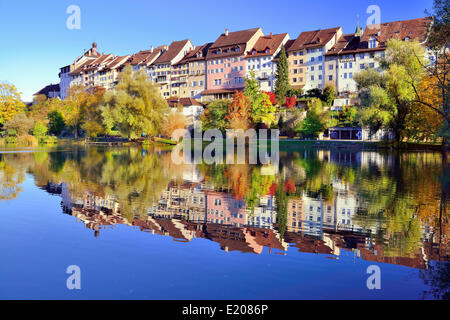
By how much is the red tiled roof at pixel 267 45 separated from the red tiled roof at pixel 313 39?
422 centimetres

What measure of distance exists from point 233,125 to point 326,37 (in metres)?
30.3

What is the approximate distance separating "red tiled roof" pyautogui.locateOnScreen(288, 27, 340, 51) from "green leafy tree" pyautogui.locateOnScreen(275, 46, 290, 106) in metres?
5.47

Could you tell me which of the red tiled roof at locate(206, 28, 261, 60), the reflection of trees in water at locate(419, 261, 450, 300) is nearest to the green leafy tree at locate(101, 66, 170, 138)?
the red tiled roof at locate(206, 28, 261, 60)

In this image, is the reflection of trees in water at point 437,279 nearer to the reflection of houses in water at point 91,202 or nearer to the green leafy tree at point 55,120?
the reflection of houses in water at point 91,202

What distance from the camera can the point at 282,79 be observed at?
78.7 m

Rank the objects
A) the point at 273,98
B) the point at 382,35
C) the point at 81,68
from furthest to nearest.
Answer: the point at 81,68 → the point at 273,98 → the point at 382,35

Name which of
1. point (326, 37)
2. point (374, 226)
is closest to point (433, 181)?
point (374, 226)

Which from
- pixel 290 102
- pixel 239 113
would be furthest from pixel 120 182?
pixel 290 102

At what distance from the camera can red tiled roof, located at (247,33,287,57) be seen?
8652 centimetres

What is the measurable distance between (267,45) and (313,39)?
1140 cm

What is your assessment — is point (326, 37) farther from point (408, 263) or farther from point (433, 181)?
point (408, 263)

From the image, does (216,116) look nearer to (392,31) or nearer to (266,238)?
(392,31)

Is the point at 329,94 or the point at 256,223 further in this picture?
the point at 329,94

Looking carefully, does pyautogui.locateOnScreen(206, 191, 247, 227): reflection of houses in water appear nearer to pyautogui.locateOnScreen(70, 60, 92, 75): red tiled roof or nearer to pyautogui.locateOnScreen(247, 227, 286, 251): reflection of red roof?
pyautogui.locateOnScreen(247, 227, 286, 251): reflection of red roof
